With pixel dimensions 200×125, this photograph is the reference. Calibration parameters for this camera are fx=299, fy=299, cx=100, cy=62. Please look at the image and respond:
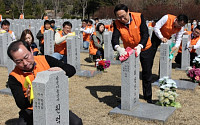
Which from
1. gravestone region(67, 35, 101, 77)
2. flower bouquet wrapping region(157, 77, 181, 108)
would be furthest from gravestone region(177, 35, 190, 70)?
flower bouquet wrapping region(157, 77, 181, 108)

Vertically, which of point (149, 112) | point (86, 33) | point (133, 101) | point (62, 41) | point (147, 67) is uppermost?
point (86, 33)

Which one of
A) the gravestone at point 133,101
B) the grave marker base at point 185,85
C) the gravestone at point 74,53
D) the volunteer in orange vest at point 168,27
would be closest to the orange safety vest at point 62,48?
the gravestone at point 74,53

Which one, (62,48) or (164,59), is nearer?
(164,59)

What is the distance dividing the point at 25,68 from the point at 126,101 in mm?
2341

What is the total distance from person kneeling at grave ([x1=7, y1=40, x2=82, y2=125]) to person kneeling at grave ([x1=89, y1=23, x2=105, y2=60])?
7050 millimetres

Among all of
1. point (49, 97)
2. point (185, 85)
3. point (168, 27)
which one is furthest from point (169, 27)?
point (49, 97)

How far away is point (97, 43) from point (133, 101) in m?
5.56

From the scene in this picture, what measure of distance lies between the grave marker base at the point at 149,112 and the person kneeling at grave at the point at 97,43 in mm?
5463

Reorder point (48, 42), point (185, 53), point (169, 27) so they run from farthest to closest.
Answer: point (48, 42) → point (185, 53) → point (169, 27)

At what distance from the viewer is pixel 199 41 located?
8.65 metres

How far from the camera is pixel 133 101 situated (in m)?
5.12

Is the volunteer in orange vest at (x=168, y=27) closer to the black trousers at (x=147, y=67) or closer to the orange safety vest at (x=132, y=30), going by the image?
the black trousers at (x=147, y=67)

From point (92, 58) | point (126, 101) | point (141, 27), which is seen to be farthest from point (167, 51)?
point (92, 58)

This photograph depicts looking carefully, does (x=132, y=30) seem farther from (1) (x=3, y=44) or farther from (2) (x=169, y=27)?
(1) (x=3, y=44)
